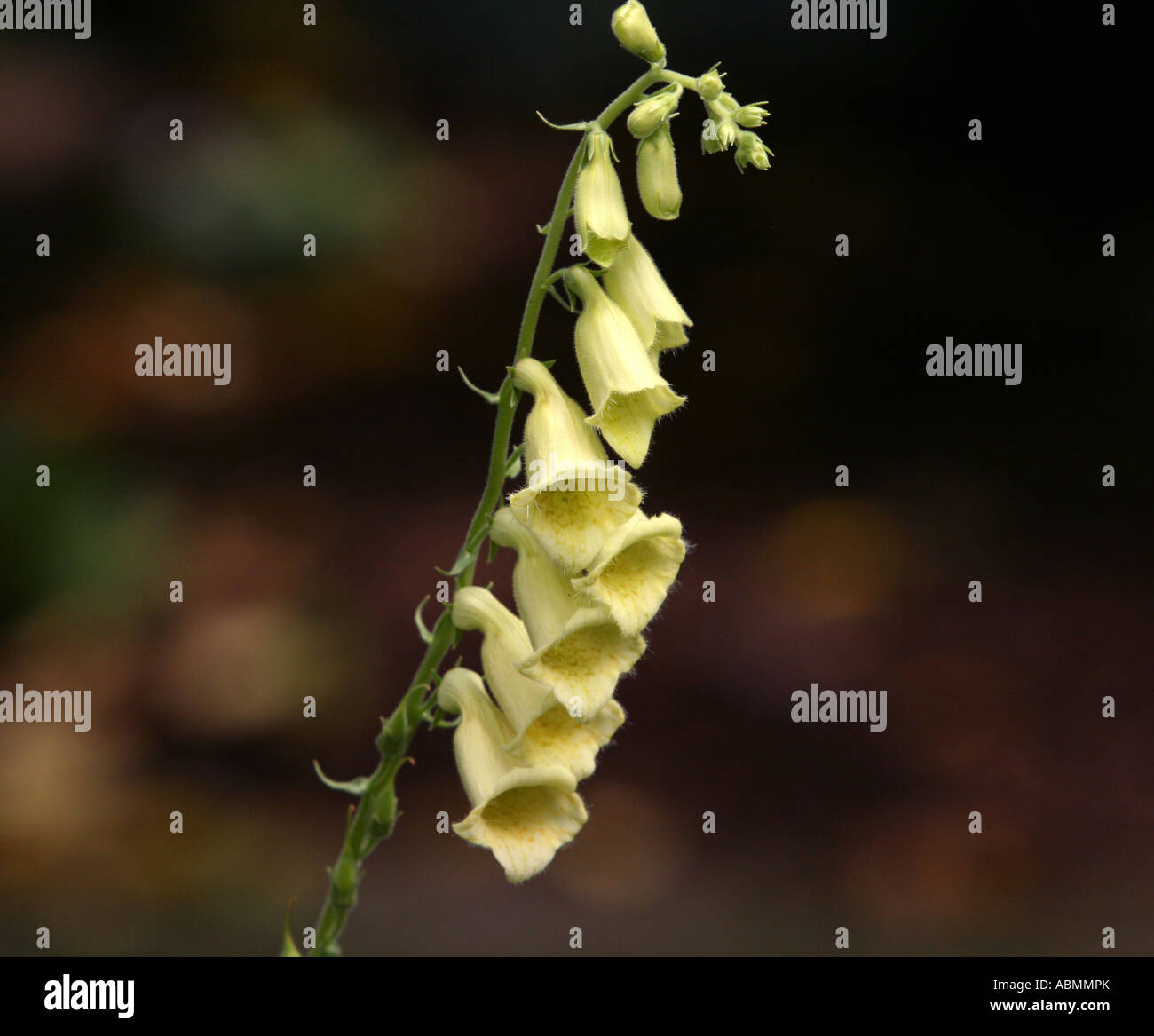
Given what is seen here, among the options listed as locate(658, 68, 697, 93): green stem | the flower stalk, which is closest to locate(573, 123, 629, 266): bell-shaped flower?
the flower stalk

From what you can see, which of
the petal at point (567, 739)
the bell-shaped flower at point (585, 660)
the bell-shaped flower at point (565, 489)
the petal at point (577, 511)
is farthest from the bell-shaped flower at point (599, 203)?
the petal at point (567, 739)

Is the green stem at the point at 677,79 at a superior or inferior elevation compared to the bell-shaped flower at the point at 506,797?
superior

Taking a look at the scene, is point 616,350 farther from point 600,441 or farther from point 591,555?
point 591,555

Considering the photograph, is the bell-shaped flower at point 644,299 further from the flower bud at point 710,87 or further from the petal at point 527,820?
the petal at point 527,820

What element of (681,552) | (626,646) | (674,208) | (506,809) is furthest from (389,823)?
(674,208)

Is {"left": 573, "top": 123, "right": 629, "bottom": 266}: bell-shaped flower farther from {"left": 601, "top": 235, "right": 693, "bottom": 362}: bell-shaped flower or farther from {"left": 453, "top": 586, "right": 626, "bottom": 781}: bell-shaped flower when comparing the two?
{"left": 453, "top": 586, "right": 626, "bottom": 781}: bell-shaped flower

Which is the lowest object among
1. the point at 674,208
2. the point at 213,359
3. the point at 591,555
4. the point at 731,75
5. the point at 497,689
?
the point at 497,689

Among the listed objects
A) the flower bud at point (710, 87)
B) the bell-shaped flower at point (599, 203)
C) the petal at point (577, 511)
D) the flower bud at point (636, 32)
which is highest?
the flower bud at point (636, 32)
